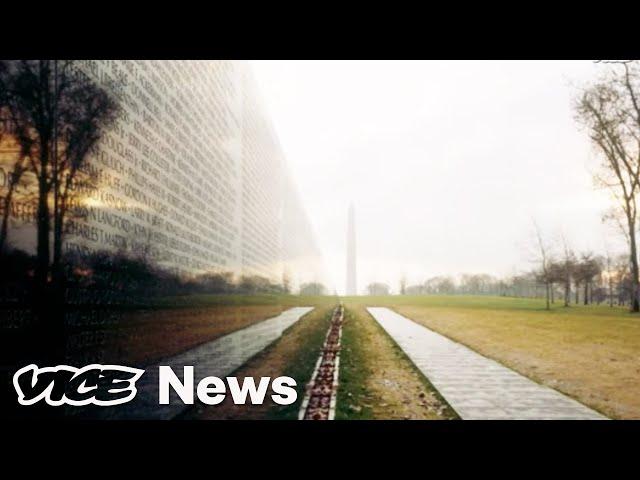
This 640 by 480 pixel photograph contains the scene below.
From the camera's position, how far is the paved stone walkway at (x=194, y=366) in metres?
5.12

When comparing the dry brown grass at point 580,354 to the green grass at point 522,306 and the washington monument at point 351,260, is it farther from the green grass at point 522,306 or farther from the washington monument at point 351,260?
the washington monument at point 351,260

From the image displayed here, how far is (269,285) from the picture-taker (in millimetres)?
15039

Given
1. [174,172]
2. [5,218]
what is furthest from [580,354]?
[5,218]

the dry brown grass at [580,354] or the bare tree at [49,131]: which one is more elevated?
the bare tree at [49,131]

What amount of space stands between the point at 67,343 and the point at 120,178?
1.39 m

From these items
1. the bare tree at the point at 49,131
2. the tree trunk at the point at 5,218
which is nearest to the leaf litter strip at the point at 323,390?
the bare tree at the point at 49,131

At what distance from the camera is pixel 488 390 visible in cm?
749

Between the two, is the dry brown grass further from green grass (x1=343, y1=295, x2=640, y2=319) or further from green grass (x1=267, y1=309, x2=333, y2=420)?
green grass (x1=267, y1=309, x2=333, y2=420)

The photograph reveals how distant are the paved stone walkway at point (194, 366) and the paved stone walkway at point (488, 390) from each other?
10.9 ft

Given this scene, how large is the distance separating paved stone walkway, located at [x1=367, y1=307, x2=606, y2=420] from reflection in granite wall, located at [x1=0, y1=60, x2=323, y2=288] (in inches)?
155

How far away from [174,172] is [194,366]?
2.55 m
